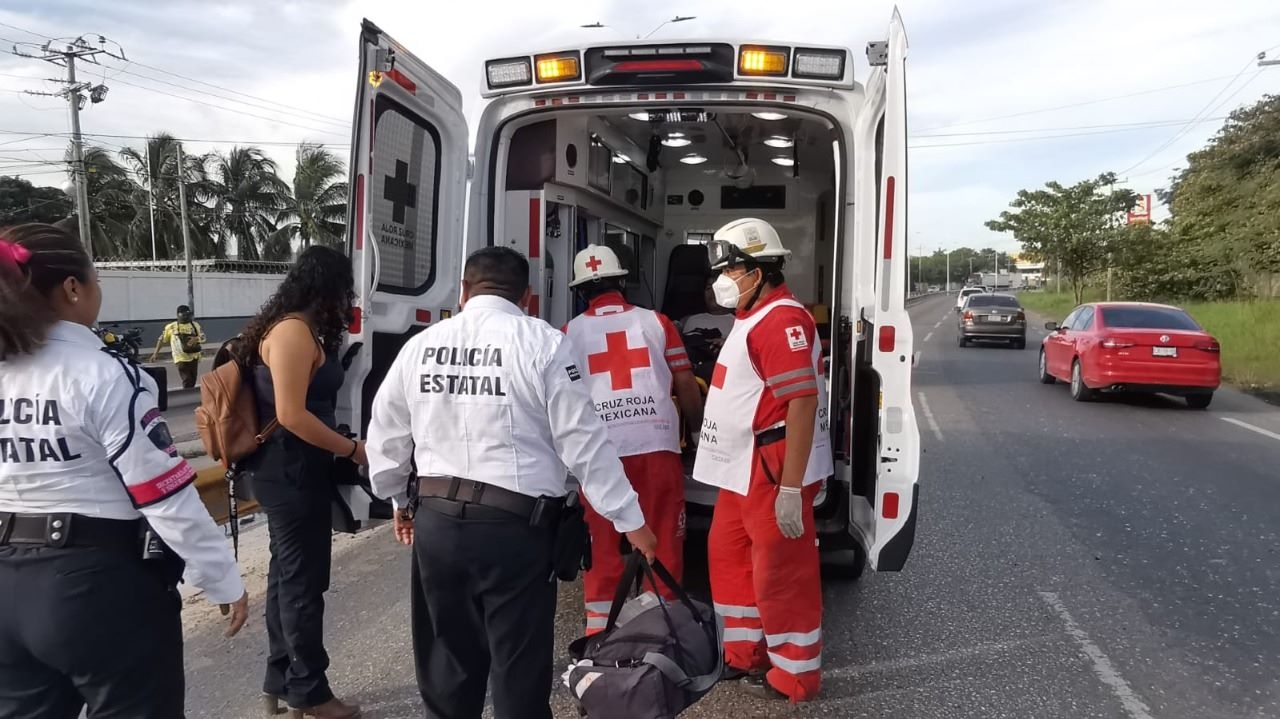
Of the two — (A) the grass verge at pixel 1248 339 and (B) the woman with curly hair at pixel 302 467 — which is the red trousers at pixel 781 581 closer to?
(B) the woman with curly hair at pixel 302 467

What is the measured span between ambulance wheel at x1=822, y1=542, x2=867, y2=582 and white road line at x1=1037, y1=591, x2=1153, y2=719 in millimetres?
969

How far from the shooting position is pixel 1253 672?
11.7 feet

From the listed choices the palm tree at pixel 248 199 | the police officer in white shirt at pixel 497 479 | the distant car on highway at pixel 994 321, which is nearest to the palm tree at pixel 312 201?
the palm tree at pixel 248 199

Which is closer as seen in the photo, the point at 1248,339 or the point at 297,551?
the point at 297,551

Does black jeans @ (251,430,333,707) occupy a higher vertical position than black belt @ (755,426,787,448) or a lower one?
lower

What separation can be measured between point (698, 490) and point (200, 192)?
131 feet

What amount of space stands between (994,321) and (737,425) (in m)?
19.1

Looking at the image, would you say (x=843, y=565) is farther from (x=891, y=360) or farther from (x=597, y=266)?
(x=597, y=266)

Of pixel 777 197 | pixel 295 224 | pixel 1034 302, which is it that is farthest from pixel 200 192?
pixel 1034 302

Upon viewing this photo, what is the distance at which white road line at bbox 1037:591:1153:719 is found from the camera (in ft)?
10.6

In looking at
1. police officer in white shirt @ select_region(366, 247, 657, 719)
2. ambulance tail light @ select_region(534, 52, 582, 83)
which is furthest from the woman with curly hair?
ambulance tail light @ select_region(534, 52, 582, 83)

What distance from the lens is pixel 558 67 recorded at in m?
3.67

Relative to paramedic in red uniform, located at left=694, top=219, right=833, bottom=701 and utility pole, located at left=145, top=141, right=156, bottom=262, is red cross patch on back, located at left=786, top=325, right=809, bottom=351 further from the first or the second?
utility pole, located at left=145, top=141, right=156, bottom=262

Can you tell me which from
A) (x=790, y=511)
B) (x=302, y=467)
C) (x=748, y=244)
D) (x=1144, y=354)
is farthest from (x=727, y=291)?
(x=1144, y=354)
